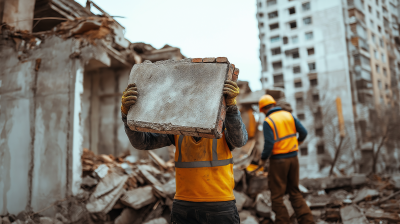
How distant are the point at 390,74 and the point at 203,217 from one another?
46.2m

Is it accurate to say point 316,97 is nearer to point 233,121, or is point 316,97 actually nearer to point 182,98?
point 233,121

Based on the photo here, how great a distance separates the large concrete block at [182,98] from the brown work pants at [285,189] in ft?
7.93

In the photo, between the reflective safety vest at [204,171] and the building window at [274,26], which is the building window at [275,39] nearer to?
the building window at [274,26]

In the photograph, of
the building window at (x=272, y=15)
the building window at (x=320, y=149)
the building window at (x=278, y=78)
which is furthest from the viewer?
the building window at (x=272, y=15)

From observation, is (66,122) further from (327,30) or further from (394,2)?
(394,2)

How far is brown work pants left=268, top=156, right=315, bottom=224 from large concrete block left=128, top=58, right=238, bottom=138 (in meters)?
2.42

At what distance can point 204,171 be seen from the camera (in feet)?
7.93

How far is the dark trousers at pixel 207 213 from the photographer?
2.31m

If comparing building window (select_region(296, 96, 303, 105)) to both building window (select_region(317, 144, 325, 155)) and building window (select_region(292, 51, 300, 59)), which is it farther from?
building window (select_region(317, 144, 325, 155))

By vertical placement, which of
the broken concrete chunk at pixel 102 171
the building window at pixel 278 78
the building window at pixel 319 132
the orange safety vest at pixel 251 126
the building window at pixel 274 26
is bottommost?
the broken concrete chunk at pixel 102 171

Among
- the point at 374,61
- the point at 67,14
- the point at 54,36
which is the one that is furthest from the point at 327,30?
the point at 54,36

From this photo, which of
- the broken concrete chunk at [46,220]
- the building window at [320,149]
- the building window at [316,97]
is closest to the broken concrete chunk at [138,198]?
the broken concrete chunk at [46,220]

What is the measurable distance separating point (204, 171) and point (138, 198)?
3.14m

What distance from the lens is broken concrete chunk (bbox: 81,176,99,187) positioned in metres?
5.37
